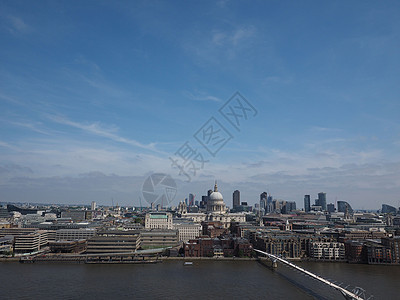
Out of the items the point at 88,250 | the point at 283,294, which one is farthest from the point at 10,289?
the point at 283,294

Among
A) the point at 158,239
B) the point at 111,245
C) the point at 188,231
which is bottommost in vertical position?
the point at 188,231

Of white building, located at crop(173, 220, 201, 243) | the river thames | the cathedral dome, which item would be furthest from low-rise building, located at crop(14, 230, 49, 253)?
the cathedral dome

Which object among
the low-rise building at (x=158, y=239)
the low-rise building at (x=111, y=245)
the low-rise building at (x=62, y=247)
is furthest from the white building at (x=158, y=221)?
the low-rise building at (x=62, y=247)

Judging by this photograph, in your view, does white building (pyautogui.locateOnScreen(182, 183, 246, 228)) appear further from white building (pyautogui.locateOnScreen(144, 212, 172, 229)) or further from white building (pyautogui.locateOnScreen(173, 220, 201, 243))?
white building (pyautogui.locateOnScreen(173, 220, 201, 243))

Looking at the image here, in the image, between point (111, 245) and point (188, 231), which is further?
point (188, 231)

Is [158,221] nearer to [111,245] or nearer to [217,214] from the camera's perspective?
[217,214]

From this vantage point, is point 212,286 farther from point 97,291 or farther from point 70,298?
point 70,298

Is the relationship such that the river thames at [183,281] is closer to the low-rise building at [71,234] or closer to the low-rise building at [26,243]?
the low-rise building at [26,243]

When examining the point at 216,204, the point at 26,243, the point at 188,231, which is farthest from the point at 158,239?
the point at 216,204

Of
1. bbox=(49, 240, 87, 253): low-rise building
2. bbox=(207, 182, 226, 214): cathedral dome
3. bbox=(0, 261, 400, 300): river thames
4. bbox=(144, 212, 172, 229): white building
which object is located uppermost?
bbox=(207, 182, 226, 214): cathedral dome
